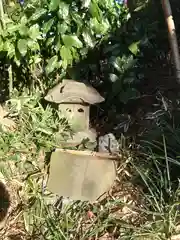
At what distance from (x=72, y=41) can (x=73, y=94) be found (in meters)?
0.41

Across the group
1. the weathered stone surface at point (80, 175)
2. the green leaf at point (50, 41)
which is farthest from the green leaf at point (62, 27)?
the weathered stone surface at point (80, 175)

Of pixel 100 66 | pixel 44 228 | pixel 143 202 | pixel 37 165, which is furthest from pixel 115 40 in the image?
pixel 44 228

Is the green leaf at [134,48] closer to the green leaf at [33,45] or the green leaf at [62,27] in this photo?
the green leaf at [62,27]

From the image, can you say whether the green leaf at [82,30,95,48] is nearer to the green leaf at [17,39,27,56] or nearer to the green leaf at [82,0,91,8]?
the green leaf at [82,0,91,8]

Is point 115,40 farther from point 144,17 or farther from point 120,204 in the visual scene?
point 120,204

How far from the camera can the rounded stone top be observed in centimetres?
363

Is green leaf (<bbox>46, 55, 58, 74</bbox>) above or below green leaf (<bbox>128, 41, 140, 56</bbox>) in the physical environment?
below

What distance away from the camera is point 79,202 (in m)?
3.13

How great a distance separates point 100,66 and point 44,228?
1709 millimetres

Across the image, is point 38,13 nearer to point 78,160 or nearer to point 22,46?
point 22,46

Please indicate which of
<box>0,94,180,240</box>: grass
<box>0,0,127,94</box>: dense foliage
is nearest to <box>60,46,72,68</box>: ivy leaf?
<box>0,0,127,94</box>: dense foliage

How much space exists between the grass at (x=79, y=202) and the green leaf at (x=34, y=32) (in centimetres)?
51

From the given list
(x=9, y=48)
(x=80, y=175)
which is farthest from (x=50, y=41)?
(x=80, y=175)

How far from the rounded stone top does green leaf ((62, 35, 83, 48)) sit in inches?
11.2
